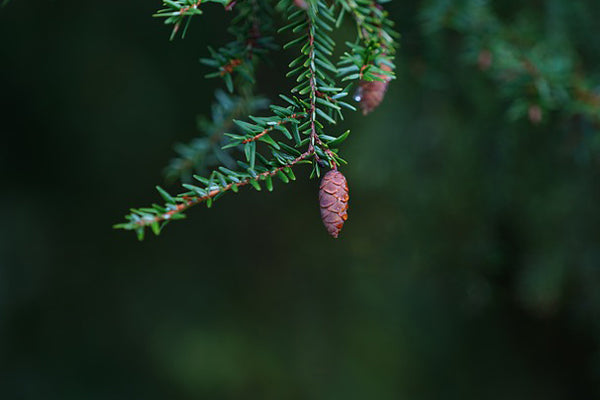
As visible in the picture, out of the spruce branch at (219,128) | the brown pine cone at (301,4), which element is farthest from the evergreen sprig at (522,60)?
the brown pine cone at (301,4)

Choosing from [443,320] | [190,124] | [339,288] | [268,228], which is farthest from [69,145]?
[443,320]

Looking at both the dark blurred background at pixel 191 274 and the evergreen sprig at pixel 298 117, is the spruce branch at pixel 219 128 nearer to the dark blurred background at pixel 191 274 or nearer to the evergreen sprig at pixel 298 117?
the evergreen sprig at pixel 298 117

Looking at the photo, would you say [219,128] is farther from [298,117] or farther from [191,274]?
[191,274]

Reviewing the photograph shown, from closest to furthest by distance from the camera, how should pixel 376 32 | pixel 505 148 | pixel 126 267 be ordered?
pixel 376 32 → pixel 505 148 → pixel 126 267

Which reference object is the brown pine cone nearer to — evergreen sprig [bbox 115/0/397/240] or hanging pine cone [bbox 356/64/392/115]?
evergreen sprig [bbox 115/0/397/240]

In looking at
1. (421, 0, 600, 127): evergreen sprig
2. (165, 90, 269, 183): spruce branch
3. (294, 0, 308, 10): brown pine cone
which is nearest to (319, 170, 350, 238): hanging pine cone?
(294, 0, 308, 10): brown pine cone

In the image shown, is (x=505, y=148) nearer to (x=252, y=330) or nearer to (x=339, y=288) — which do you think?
(x=339, y=288)
